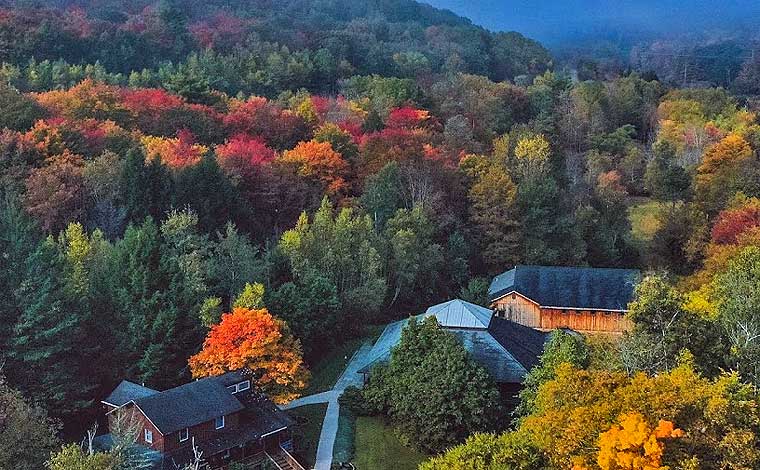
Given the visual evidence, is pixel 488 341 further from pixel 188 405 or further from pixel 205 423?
pixel 188 405

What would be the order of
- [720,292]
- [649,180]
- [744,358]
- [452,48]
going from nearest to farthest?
1. [744,358]
2. [720,292]
3. [649,180]
4. [452,48]

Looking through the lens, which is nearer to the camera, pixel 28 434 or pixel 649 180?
pixel 28 434

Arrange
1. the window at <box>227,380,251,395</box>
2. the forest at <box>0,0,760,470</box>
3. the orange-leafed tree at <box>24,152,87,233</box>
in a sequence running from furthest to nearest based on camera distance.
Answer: the orange-leafed tree at <box>24,152,87,233</box>
the window at <box>227,380,251,395</box>
the forest at <box>0,0,760,470</box>

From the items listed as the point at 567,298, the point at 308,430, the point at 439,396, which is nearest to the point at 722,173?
→ the point at 567,298

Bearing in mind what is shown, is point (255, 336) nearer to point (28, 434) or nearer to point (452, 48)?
point (28, 434)

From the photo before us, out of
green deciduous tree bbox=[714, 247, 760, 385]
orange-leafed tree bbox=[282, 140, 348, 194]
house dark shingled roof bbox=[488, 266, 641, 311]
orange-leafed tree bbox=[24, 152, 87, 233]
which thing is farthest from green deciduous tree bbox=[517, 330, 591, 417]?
orange-leafed tree bbox=[24, 152, 87, 233]

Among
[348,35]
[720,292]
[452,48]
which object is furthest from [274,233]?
[452,48]

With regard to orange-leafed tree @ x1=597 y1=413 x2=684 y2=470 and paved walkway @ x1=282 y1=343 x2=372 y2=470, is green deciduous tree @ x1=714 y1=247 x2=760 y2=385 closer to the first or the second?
orange-leafed tree @ x1=597 y1=413 x2=684 y2=470
